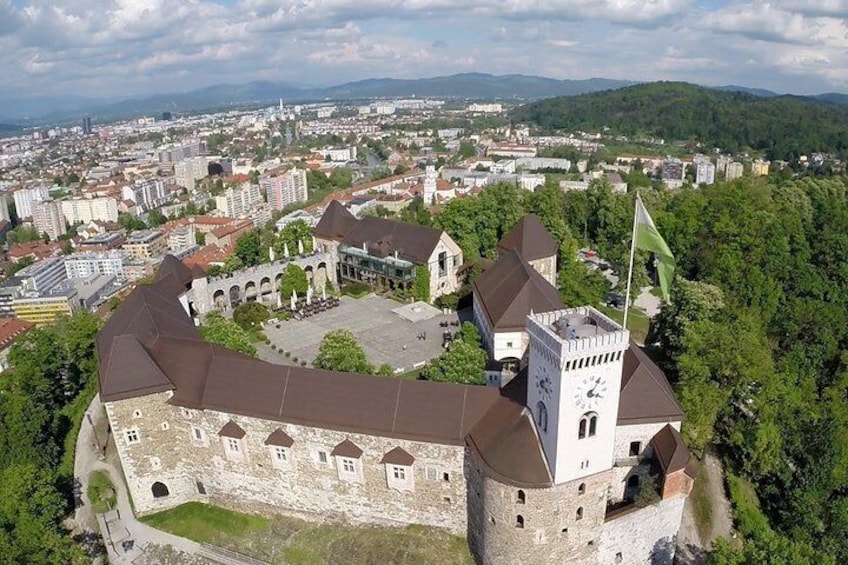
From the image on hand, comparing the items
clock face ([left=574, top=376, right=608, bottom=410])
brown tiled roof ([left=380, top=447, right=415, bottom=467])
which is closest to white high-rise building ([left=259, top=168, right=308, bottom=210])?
brown tiled roof ([left=380, top=447, right=415, bottom=467])

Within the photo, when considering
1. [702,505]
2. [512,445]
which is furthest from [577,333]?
[702,505]

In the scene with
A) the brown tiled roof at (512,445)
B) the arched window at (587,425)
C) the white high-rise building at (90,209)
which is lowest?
the white high-rise building at (90,209)

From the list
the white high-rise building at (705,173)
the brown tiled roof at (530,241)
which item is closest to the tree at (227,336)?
the brown tiled roof at (530,241)

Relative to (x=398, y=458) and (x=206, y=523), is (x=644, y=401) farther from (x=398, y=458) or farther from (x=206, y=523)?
(x=206, y=523)

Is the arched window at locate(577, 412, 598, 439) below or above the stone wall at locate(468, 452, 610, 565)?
above

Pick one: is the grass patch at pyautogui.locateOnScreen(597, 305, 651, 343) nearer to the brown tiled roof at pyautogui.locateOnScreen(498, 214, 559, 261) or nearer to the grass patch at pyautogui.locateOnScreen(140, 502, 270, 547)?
the brown tiled roof at pyautogui.locateOnScreen(498, 214, 559, 261)

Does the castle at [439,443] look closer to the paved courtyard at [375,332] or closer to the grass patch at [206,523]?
the grass patch at [206,523]
